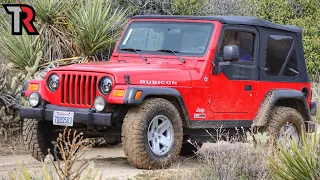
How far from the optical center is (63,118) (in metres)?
9.71

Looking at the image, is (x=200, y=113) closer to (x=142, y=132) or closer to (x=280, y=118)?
(x=142, y=132)

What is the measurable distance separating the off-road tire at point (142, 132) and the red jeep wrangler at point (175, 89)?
11 mm

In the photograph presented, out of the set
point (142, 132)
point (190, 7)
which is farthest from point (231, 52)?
point (190, 7)

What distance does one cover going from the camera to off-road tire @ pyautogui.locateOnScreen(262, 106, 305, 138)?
1120 cm

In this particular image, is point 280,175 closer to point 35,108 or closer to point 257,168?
point 257,168

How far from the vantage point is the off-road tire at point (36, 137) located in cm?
1030

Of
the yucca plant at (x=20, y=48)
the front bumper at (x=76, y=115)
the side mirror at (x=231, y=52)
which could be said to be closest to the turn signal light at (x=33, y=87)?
the front bumper at (x=76, y=115)

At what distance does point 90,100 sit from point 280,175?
10.3 ft

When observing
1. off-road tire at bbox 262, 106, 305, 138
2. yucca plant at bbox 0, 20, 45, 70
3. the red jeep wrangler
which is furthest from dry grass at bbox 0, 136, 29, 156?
off-road tire at bbox 262, 106, 305, 138

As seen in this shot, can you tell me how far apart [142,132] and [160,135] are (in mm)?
480

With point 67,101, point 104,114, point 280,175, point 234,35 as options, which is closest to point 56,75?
point 67,101

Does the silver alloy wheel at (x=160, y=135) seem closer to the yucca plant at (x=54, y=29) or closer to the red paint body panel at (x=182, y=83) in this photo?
the red paint body panel at (x=182, y=83)

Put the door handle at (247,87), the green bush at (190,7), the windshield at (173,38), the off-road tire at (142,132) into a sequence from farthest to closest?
the green bush at (190,7) → the door handle at (247,87) → the windshield at (173,38) → the off-road tire at (142,132)

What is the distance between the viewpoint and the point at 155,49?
35.9ft
